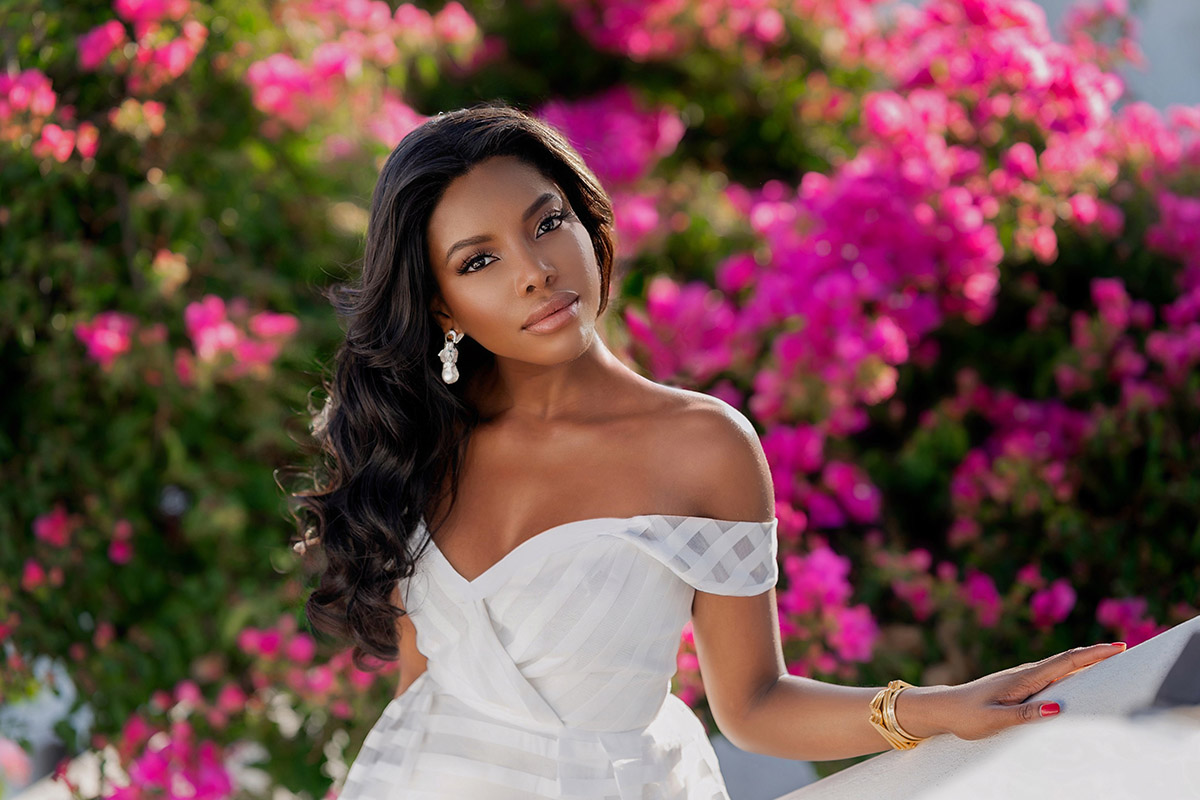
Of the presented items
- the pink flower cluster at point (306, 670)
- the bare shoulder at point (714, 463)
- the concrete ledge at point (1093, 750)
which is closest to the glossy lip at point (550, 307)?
the bare shoulder at point (714, 463)

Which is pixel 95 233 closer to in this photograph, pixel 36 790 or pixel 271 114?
pixel 271 114

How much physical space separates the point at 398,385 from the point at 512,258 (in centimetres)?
36

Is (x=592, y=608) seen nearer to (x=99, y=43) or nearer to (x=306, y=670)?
(x=306, y=670)

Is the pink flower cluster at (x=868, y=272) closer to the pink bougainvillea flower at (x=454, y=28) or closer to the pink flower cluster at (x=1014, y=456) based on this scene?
the pink flower cluster at (x=1014, y=456)

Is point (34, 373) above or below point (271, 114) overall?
below

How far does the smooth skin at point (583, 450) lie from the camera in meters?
1.52

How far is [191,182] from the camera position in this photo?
2.96 m

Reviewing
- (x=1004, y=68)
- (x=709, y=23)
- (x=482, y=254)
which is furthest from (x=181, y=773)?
(x=709, y=23)

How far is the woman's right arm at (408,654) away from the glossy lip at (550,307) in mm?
623

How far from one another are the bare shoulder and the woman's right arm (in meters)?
0.56

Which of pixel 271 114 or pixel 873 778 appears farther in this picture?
pixel 271 114

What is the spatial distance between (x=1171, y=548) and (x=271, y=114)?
2584 millimetres

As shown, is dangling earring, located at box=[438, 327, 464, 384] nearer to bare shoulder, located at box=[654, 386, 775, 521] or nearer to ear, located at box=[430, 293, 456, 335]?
ear, located at box=[430, 293, 456, 335]

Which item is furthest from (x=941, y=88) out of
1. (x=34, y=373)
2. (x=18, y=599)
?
(x=18, y=599)
